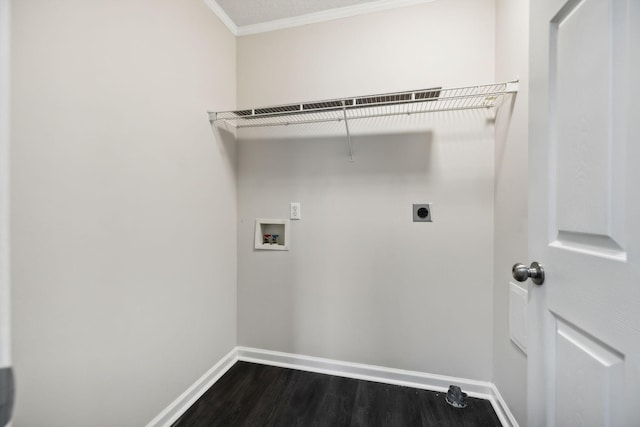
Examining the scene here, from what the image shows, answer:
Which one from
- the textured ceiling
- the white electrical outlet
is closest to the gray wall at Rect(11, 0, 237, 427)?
the textured ceiling

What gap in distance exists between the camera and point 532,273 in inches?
29.1

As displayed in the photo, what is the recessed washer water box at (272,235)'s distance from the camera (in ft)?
5.51

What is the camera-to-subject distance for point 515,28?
1.12 m

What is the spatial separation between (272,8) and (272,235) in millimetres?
1576

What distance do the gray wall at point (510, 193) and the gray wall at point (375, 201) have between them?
0.26 ft

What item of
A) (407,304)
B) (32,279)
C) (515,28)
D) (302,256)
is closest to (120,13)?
(32,279)

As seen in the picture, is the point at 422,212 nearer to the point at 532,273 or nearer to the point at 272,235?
the point at 532,273

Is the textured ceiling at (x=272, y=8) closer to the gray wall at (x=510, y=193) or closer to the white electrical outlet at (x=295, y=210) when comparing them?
the gray wall at (x=510, y=193)

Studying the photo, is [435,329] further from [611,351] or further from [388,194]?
[611,351]

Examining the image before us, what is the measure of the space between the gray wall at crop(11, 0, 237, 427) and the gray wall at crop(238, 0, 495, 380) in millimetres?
385

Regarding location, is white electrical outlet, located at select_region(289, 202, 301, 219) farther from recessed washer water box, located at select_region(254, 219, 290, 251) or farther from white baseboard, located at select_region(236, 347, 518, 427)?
white baseboard, located at select_region(236, 347, 518, 427)

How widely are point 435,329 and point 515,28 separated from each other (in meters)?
1.70

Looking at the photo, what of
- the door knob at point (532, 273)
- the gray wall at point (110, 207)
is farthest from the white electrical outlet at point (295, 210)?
the door knob at point (532, 273)

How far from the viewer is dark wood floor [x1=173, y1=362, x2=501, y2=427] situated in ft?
4.01
